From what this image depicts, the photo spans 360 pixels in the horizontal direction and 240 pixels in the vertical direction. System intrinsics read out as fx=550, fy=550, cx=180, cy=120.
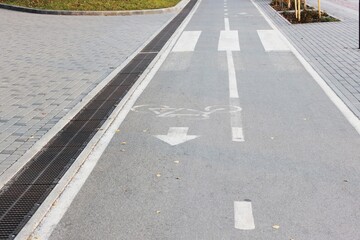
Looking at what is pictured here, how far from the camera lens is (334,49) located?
15.0 meters

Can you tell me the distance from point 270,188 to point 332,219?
889 mm

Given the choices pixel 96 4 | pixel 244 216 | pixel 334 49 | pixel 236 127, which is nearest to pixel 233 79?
pixel 236 127

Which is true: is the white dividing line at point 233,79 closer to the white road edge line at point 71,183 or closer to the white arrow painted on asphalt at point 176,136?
the white arrow painted on asphalt at point 176,136

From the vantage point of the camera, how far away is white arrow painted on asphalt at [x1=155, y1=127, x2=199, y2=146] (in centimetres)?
736

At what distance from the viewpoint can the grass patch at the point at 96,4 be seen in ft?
90.6

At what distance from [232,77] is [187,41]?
19.7 feet

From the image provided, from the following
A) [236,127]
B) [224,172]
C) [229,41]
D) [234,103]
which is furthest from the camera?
[229,41]

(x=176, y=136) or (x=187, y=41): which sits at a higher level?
(x=187, y=41)

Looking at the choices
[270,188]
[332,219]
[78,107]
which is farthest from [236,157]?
[78,107]

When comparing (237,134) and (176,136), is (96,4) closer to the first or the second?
(176,136)

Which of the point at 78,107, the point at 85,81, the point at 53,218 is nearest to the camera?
the point at 53,218

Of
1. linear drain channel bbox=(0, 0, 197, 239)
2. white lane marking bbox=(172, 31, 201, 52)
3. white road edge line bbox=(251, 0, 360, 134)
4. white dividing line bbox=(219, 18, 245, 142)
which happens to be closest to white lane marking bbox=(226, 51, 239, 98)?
white dividing line bbox=(219, 18, 245, 142)

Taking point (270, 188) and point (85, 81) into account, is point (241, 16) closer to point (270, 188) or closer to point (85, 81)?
point (85, 81)

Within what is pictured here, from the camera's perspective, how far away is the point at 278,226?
4867 millimetres
